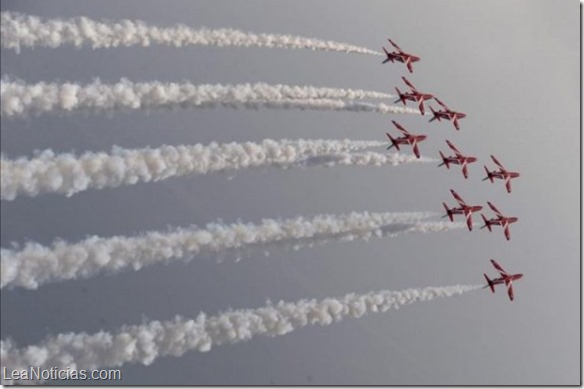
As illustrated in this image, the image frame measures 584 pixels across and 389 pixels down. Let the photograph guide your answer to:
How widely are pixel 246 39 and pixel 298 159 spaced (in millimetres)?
8751

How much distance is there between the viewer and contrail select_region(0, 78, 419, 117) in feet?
127

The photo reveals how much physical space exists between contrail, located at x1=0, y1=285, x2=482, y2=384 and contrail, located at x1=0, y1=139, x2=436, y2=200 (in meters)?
7.60

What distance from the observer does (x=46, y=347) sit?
3544 centimetres

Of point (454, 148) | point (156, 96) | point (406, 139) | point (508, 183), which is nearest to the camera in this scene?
point (156, 96)

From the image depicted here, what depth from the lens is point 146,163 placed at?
135 ft

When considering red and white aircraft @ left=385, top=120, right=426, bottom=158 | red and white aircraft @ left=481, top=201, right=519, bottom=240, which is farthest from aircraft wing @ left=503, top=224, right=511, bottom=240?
red and white aircraft @ left=385, top=120, right=426, bottom=158

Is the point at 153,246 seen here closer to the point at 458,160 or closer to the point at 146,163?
the point at 146,163

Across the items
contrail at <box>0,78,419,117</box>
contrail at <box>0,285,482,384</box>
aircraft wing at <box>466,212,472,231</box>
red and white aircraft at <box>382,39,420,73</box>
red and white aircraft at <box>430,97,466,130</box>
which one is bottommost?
contrail at <box>0,285,482,384</box>

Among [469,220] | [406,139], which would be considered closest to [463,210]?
[469,220]

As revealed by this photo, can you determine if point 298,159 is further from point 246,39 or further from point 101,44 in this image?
point 101,44

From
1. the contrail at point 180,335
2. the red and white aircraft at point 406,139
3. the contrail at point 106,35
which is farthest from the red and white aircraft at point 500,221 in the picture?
the contrail at point 106,35

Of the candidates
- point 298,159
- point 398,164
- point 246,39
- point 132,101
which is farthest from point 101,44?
point 398,164

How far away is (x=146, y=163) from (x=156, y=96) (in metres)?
4.64

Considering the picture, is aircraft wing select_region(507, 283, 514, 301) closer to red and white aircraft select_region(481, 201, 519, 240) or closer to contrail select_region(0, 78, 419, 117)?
red and white aircraft select_region(481, 201, 519, 240)
